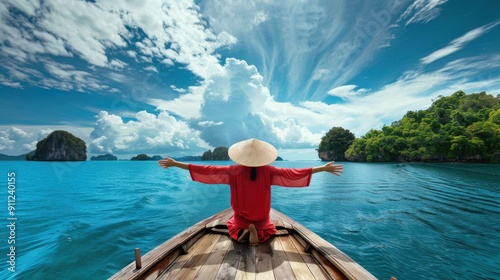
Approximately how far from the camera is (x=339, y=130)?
9912 cm

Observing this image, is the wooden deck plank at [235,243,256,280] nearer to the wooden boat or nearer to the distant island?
the wooden boat

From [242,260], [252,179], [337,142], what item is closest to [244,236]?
[242,260]

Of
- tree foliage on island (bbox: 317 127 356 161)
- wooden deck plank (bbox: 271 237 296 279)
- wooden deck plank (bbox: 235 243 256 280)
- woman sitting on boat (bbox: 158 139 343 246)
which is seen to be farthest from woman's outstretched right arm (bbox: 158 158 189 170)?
tree foliage on island (bbox: 317 127 356 161)

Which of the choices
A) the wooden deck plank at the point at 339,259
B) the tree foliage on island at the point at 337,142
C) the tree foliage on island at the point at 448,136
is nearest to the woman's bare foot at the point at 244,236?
the wooden deck plank at the point at 339,259

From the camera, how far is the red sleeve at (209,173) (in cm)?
351

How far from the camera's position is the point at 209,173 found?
11.6ft

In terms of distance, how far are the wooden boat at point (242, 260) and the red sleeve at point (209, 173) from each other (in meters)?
1.03

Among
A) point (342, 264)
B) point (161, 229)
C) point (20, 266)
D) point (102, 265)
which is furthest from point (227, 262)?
point (161, 229)

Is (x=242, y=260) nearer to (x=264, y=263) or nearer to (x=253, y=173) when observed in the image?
(x=264, y=263)

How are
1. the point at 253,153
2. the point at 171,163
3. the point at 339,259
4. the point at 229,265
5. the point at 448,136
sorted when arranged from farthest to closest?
1. the point at 448,136
2. the point at 171,163
3. the point at 253,153
4. the point at 229,265
5. the point at 339,259

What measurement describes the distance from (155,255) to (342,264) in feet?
8.12

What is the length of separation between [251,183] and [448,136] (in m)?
64.1

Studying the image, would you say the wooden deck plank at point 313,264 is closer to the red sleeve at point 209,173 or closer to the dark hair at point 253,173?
the dark hair at point 253,173

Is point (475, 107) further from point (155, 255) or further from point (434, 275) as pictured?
point (155, 255)
